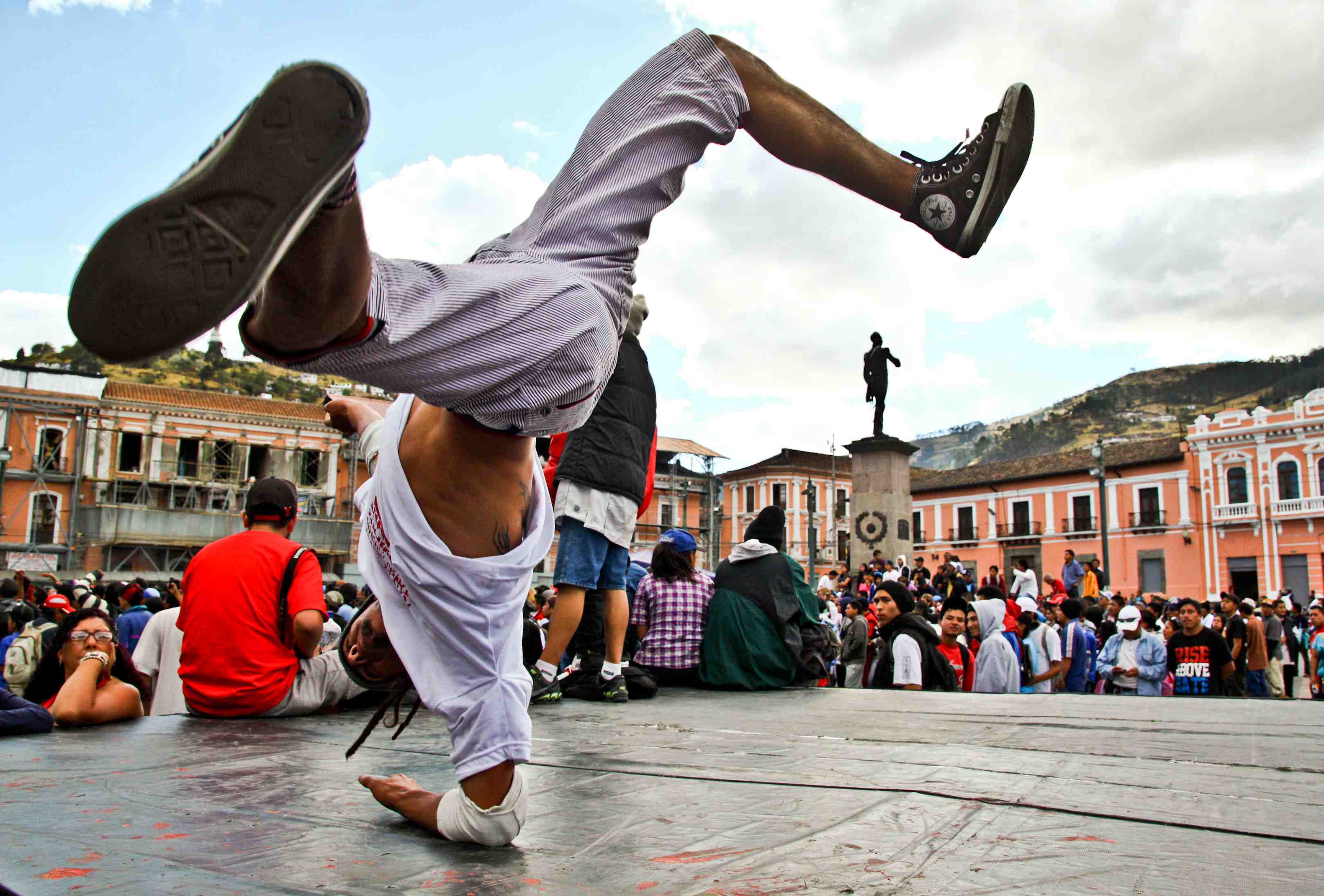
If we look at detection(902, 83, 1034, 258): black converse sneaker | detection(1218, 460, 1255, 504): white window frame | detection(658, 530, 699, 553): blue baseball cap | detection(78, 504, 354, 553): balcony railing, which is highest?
detection(1218, 460, 1255, 504): white window frame

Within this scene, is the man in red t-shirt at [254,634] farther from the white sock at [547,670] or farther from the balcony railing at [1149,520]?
the balcony railing at [1149,520]

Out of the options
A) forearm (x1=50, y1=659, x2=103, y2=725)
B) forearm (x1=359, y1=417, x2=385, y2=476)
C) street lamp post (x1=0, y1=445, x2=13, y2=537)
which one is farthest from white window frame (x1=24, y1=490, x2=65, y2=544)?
forearm (x1=359, y1=417, x2=385, y2=476)

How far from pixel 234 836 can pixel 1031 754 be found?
2.22 meters

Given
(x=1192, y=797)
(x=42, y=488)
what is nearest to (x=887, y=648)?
(x=1192, y=797)

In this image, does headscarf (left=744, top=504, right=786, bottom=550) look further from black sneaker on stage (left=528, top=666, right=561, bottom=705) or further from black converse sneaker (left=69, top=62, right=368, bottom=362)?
black converse sneaker (left=69, top=62, right=368, bottom=362)

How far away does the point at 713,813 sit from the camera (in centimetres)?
199

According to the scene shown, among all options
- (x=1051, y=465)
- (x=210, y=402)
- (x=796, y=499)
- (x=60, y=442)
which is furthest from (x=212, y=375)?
(x=1051, y=465)

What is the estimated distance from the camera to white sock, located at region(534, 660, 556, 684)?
4363 millimetres

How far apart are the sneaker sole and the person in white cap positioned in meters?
7.61

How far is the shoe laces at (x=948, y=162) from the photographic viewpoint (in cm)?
233

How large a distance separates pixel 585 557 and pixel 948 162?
2.67m

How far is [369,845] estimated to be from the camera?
1.77 metres

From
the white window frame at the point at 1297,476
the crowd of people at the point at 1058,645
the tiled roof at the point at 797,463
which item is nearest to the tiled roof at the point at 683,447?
the tiled roof at the point at 797,463

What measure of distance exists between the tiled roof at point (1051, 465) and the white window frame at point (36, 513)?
4037 centimetres
